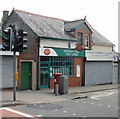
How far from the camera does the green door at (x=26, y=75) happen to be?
18.3 meters

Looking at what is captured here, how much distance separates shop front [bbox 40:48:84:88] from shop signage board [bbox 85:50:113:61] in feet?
2.39

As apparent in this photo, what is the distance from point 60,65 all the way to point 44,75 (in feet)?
6.47

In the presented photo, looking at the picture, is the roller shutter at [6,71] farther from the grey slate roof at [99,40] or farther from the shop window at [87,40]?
the grey slate roof at [99,40]

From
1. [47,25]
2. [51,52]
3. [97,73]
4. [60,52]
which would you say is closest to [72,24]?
[47,25]

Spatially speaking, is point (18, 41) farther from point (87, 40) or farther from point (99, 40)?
point (99, 40)

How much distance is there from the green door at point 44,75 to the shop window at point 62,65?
397 mm

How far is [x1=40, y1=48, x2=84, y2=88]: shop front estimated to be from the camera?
19.2 meters

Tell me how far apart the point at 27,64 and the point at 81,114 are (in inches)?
376

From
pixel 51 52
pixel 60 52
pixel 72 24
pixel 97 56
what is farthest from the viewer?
pixel 97 56

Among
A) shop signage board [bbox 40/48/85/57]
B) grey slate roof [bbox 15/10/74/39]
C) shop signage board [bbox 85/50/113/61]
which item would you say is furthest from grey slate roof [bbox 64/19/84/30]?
shop signage board [bbox 85/50/113/61]

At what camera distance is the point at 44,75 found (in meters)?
19.3

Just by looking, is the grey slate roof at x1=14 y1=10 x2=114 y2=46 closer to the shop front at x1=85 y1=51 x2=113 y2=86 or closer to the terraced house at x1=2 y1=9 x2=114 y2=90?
the terraced house at x1=2 y1=9 x2=114 y2=90

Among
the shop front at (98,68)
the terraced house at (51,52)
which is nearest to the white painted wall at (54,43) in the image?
the terraced house at (51,52)

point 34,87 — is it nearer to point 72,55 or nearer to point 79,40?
point 72,55
